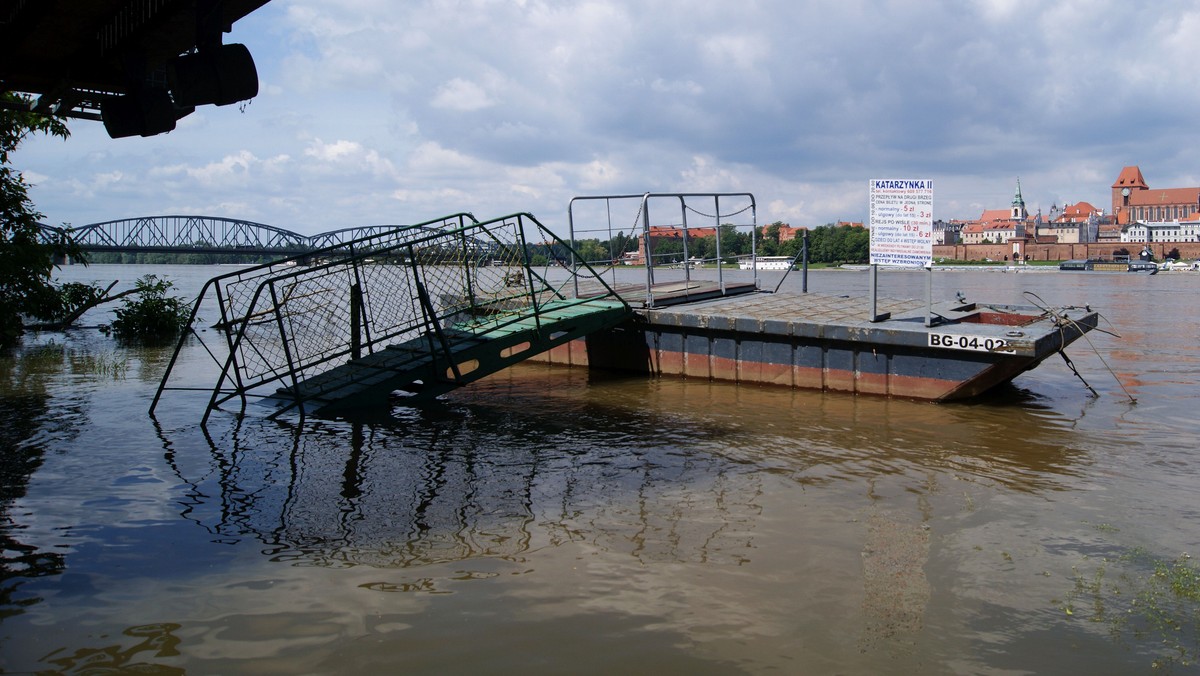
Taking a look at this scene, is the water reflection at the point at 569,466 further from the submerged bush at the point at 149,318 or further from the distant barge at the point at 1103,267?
the distant barge at the point at 1103,267

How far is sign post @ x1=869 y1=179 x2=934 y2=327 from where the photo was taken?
11039 mm

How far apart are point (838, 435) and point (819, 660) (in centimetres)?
525

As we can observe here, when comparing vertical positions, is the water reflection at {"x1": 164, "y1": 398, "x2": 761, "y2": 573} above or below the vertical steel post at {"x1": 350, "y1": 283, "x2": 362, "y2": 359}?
below

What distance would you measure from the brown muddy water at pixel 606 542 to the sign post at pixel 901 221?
200cm

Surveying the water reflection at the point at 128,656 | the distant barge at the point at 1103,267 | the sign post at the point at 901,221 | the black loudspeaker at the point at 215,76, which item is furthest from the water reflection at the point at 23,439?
the distant barge at the point at 1103,267

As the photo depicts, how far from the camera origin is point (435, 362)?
10469 mm

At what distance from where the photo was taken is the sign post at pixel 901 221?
1104cm

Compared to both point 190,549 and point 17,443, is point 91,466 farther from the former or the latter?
Answer: point 190,549

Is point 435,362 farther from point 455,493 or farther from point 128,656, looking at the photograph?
point 128,656

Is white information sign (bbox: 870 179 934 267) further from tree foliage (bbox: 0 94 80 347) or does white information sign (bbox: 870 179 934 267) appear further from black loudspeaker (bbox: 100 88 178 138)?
tree foliage (bbox: 0 94 80 347)

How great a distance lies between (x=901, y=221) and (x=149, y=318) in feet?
60.1

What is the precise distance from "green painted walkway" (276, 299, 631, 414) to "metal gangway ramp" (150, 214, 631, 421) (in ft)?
0.05

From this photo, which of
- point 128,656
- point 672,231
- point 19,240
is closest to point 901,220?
point 672,231

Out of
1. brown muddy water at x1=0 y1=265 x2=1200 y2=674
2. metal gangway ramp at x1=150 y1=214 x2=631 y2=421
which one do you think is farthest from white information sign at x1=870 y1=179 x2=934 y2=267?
metal gangway ramp at x1=150 y1=214 x2=631 y2=421
